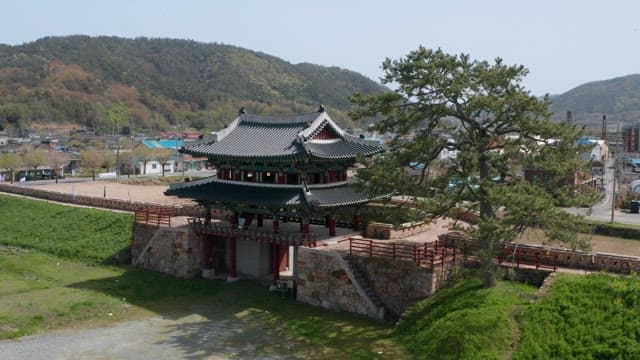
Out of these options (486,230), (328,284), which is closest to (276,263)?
(328,284)

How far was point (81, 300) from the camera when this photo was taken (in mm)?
32312

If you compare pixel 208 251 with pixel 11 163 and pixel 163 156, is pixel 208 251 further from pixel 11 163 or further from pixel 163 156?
pixel 163 156

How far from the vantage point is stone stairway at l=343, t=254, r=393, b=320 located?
2958cm

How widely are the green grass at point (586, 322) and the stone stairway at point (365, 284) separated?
753 centimetres

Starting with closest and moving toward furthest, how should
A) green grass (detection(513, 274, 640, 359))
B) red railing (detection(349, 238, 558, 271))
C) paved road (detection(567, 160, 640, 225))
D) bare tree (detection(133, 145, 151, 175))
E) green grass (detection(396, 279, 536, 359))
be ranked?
green grass (detection(513, 274, 640, 359)) → green grass (detection(396, 279, 536, 359)) → red railing (detection(349, 238, 558, 271)) → paved road (detection(567, 160, 640, 225)) → bare tree (detection(133, 145, 151, 175))

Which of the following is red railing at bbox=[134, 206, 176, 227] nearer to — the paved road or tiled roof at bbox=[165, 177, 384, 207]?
tiled roof at bbox=[165, 177, 384, 207]

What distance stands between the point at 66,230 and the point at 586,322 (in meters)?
39.5

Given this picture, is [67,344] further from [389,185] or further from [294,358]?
[389,185]

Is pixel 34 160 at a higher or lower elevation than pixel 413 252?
higher

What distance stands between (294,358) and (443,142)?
1143 cm

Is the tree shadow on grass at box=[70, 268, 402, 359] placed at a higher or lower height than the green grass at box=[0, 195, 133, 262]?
lower

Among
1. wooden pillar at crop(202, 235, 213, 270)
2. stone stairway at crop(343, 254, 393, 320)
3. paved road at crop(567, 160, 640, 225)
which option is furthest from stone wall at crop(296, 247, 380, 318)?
paved road at crop(567, 160, 640, 225)

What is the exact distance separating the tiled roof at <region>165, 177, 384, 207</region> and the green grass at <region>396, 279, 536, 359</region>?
7693 mm

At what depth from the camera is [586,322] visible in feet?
74.0
